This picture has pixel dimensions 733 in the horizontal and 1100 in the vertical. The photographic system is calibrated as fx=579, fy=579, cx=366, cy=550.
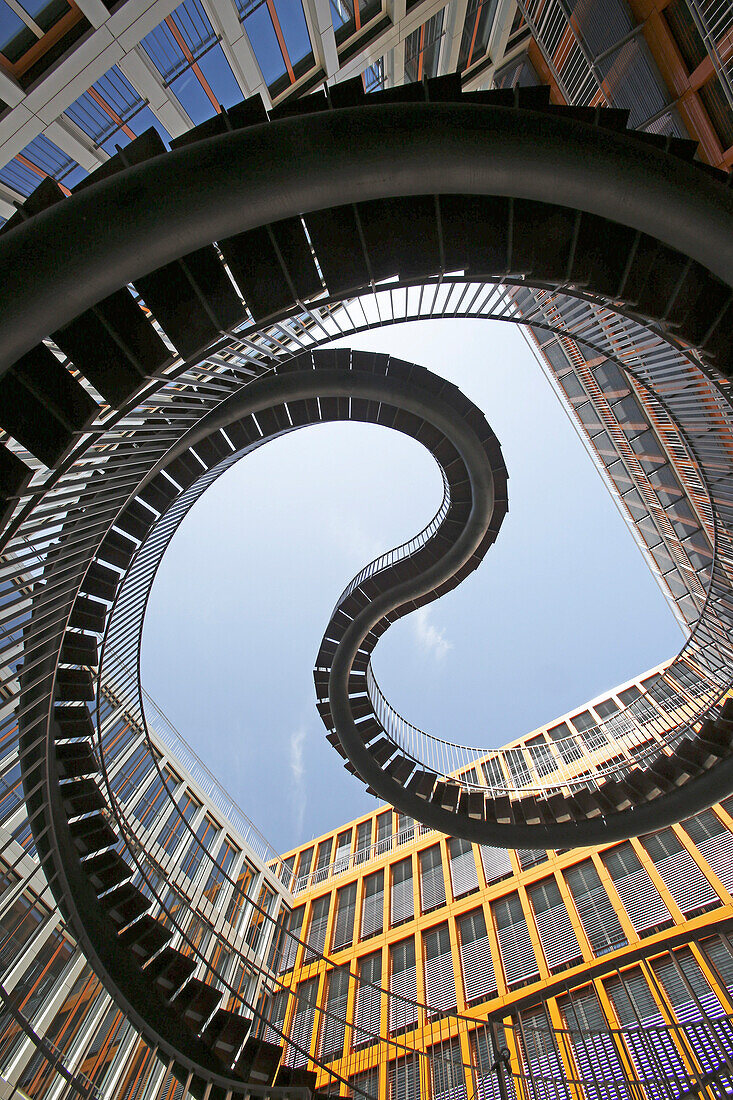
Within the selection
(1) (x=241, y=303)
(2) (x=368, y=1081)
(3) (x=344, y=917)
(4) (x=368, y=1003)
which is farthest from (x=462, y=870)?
(1) (x=241, y=303)

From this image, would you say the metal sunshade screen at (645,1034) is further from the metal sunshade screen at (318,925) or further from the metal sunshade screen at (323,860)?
the metal sunshade screen at (323,860)

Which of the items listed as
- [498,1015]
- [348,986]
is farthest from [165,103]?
[348,986]

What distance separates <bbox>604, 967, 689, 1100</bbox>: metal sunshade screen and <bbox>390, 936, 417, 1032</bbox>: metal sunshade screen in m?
6.35

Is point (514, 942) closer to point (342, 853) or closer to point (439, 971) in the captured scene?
point (439, 971)

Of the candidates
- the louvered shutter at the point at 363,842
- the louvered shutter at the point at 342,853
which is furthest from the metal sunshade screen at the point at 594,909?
the louvered shutter at the point at 342,853

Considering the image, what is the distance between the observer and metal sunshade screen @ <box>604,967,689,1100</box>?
1064cm

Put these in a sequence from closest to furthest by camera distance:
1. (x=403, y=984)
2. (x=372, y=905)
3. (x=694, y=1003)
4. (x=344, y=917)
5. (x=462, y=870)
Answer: (x=694, y=1003) < (x=403, y=984) < (x=462, y=870) < (x=372, y=905) < (x=344, y=917)

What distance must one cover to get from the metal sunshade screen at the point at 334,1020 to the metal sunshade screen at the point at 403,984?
5.78ft

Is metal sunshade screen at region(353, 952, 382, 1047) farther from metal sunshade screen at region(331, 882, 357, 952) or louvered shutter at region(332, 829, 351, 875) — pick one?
louvered shutter at region(332, 829, 351, 875)

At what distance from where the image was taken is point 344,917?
2603 cm

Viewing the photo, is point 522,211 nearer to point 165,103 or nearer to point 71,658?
point 165,103

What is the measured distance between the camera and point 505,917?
2098 centimetres

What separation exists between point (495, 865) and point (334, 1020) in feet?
25.9

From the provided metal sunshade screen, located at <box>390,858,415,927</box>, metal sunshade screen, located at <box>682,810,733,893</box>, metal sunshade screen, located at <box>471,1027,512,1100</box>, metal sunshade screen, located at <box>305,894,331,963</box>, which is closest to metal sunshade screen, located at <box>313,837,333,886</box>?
metal sunshade screen, located at <box>305,894,331,963</box>
